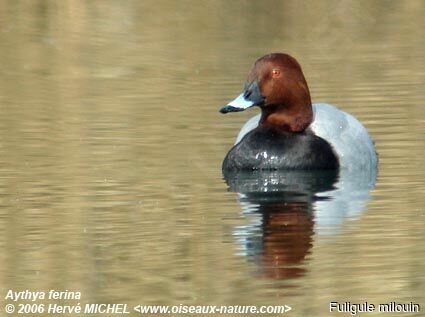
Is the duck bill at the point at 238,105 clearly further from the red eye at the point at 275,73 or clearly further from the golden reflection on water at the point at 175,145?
the golden reflection on water at the point at 175,145

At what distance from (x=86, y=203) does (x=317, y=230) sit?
1.79 m

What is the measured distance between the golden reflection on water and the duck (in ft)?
0.79

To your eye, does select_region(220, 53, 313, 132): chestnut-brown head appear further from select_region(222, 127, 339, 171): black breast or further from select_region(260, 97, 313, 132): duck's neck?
select_region(222, 127, 339, 171): black breast

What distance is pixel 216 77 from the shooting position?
17.0m

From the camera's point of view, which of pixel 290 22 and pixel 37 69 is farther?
pixel 290 22

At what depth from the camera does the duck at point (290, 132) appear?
11.8 m

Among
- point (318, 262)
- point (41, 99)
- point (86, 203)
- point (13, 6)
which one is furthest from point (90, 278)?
point (13, 6)

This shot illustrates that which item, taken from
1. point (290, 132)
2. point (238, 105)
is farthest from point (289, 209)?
point (290, 132)

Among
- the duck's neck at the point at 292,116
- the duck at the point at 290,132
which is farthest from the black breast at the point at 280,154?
the duck's neck at the point at 292,116

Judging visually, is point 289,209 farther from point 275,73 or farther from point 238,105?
point 275,73

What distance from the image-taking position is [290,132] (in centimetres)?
1213

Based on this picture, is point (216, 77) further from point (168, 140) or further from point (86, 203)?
point (86, 203)

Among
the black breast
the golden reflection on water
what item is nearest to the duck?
the black breast

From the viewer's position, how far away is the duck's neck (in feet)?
39.8
